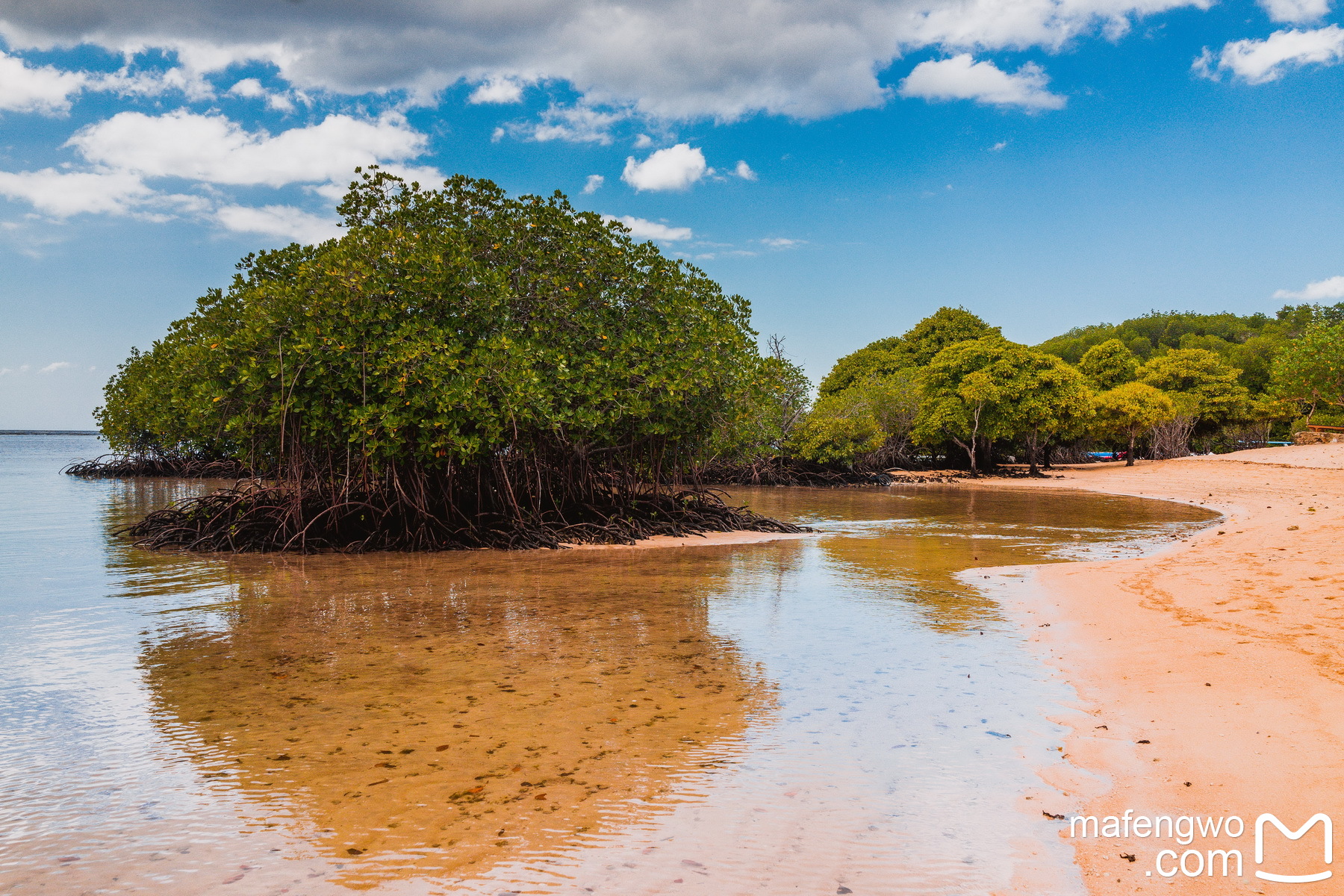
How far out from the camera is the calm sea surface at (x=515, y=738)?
3.31 m

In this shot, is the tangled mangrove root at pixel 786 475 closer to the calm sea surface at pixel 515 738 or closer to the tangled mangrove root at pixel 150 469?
the tangled mangrove root at pixel 150 469

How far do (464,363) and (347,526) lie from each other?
376 cm

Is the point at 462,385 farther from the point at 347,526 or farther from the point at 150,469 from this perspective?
the point at 150,469

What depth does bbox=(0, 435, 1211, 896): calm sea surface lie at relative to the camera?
331 centimetres

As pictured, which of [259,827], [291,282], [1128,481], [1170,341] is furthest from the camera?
[1170,341]

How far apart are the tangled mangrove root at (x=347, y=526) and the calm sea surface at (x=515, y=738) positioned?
261cm

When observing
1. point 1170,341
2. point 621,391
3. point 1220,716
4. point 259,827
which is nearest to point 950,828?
point 1220,716

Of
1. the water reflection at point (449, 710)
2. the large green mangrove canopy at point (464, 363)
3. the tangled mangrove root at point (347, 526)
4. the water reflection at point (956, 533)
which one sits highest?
the large green mangrove canopy at point (464, 363)

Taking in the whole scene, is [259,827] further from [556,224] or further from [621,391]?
[556,224]

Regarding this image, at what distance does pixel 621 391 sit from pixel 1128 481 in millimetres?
27652

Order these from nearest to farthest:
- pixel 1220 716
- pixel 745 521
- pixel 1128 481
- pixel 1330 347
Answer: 1. pixel 1220 716
2. pixel 745 521
3. pixel 1330 347
4. pixel 1128 481

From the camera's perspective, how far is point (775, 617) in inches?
322

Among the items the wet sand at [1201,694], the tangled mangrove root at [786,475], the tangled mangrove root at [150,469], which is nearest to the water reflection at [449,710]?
the wet sand at [1201,694]

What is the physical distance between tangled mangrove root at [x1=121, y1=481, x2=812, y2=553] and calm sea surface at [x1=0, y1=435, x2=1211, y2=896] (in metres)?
2.61
